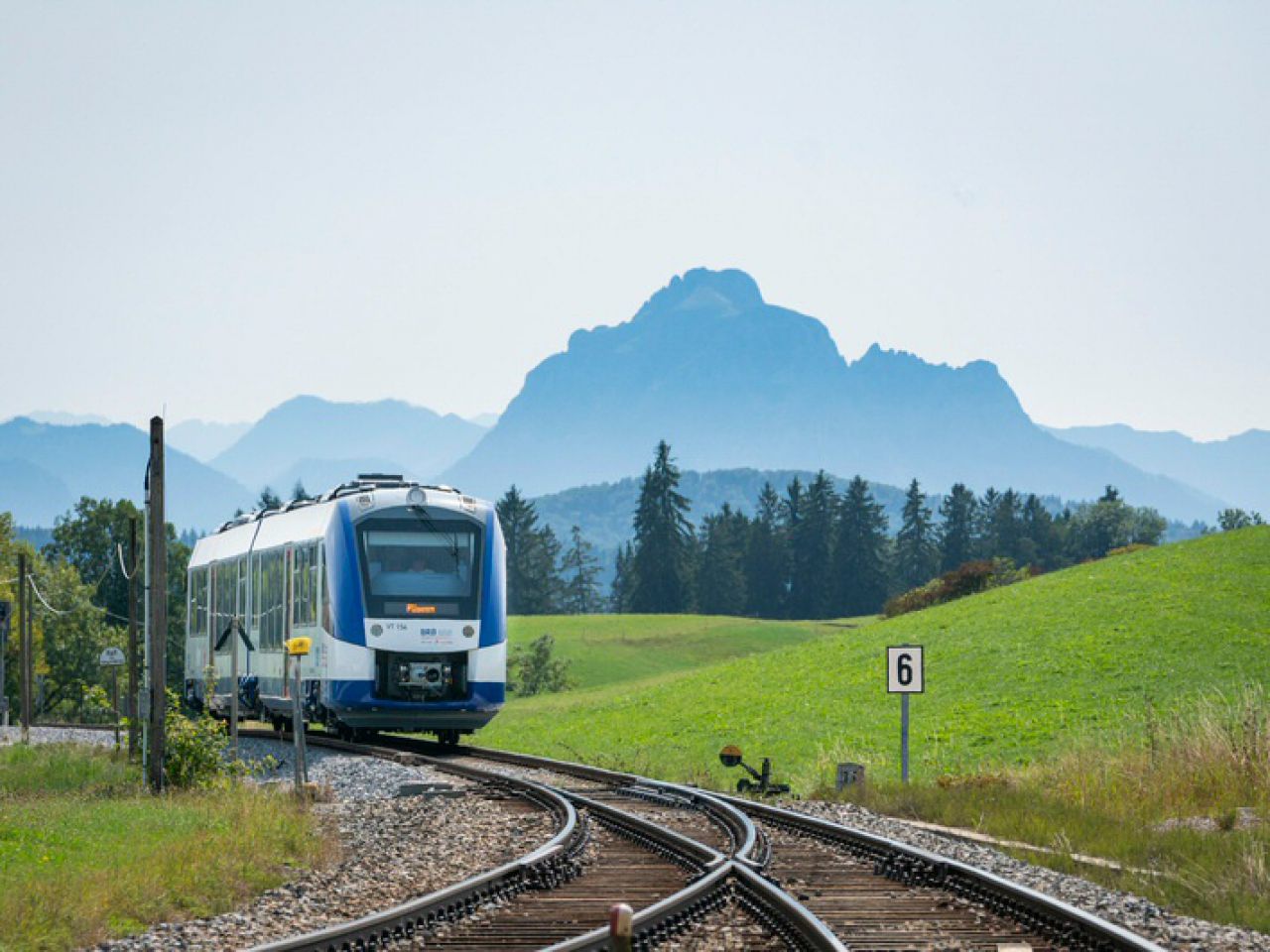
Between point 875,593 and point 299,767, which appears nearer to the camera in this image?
point 299,767

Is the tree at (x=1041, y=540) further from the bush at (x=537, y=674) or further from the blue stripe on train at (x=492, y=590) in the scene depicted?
the blue stripe on train at (x=492, y=590)

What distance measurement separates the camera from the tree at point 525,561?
163125 mm

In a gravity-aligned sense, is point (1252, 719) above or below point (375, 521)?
below

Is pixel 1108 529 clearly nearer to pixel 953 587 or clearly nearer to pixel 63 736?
pixel 953 587

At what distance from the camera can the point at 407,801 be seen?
19.1 meters

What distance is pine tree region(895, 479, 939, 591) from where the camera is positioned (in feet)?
538

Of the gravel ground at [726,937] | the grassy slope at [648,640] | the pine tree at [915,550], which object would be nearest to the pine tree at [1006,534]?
the pine tree at [915,550]

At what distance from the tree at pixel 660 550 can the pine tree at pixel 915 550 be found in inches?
1046

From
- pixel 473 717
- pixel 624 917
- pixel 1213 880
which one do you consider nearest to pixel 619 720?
pixel 473 717

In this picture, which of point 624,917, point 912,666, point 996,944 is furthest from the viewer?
point 912,666

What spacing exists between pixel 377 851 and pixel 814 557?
14303 cm

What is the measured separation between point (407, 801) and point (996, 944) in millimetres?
10552

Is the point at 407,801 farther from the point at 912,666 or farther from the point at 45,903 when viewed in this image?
the point at 45,903

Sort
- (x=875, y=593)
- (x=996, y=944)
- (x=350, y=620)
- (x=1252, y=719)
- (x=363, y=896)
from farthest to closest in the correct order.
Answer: (x=875, y=593), (x=350, y=620), (x=1252, y=719), (x=363, y=896), (x=996, y=944)
